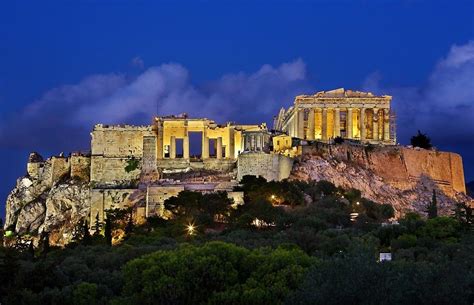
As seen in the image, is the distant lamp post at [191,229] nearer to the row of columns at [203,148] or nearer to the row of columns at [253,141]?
Result: the row of columns at [203,148]

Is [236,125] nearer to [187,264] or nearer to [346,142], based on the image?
[346,142]

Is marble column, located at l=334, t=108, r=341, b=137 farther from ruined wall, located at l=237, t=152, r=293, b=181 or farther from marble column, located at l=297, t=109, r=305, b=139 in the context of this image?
ruined wall, located at l=237, t=152, r=293, b=181

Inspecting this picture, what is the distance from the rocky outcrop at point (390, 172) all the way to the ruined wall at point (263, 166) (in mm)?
1072

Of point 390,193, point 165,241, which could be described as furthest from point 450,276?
point 390,193

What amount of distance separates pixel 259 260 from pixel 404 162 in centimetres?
4353

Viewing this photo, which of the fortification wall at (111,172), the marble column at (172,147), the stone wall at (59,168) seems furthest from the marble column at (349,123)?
the stone wall at (59,168)

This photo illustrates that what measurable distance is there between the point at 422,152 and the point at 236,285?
49.7 m

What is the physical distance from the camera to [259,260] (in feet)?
123

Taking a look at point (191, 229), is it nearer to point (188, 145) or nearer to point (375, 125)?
point (188, 145)

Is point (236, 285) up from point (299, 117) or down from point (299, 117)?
down

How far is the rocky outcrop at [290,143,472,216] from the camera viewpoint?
71.9m

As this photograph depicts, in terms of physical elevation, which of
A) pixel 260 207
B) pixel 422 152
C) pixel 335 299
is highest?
pixel 422 152

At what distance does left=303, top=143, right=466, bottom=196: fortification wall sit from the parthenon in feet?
10.1

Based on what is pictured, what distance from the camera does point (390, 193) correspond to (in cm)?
7394
